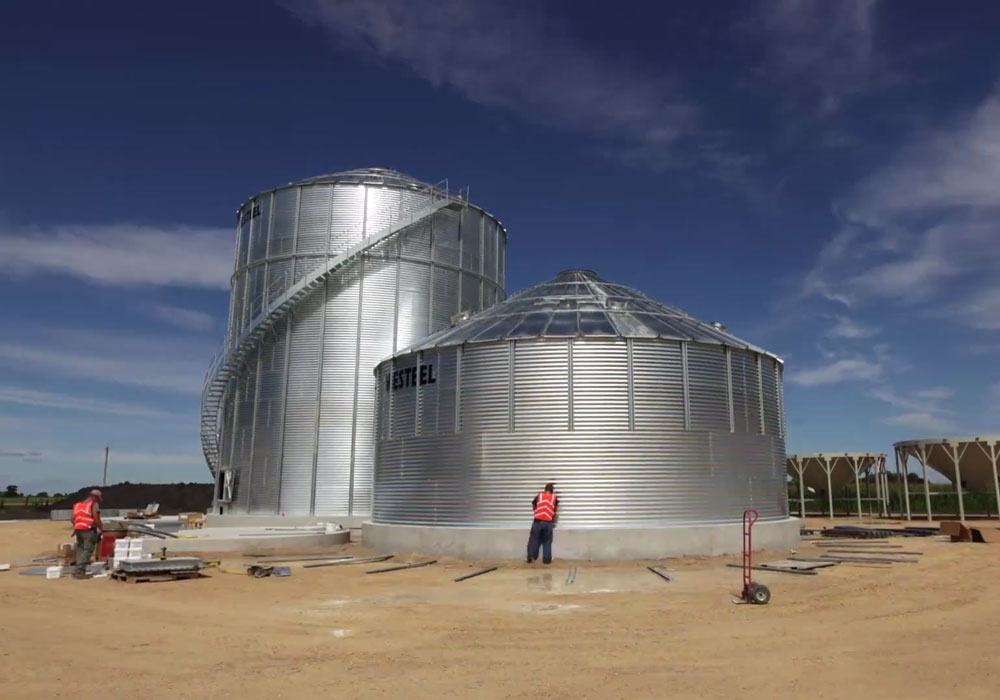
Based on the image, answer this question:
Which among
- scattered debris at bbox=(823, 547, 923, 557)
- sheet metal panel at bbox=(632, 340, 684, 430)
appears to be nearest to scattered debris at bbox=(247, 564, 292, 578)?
sheet metal panel at bbox=(632, 340, 684, 430)

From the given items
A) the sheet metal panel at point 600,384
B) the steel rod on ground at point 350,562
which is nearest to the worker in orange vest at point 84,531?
the steel rod on ground at point 350,562

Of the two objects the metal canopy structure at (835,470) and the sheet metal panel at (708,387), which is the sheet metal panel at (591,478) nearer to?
the sheet metal panel at (708,387)

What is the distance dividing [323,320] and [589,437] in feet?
59.5

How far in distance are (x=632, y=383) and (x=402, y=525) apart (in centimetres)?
909

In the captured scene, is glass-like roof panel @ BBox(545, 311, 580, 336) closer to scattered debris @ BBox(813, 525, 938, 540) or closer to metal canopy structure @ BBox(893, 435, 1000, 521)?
scattered debris @ BBox(813, 525, 938, 540)

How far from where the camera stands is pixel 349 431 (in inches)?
1367

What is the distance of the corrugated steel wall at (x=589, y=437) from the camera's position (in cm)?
2222

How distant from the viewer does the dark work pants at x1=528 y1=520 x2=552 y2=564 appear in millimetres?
20938

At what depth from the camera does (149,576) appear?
1781 cm

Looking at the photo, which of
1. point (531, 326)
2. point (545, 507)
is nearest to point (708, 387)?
point (531, 326)

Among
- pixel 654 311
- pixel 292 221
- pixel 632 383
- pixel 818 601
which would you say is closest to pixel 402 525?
pixel 632 383

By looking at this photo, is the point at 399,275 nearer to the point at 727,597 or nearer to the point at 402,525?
the point at 402,525

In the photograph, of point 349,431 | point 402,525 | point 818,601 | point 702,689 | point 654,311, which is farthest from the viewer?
point 349,431

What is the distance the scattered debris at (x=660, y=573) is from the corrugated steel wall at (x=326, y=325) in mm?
17675
